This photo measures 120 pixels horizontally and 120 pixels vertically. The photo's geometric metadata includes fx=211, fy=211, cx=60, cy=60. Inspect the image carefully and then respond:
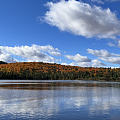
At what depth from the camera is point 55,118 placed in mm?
31641

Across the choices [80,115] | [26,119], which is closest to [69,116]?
[80,115]

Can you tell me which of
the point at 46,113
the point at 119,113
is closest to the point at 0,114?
the point at 46,113

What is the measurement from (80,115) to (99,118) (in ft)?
11.1

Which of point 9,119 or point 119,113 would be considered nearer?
point 9,119

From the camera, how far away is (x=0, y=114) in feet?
111

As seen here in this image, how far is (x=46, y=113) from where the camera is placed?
35.5 meters

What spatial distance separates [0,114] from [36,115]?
5.81 meters

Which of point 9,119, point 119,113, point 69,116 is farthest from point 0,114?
point 119,113

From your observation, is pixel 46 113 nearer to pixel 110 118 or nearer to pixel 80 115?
pixel 80 115

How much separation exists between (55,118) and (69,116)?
8.68 feet

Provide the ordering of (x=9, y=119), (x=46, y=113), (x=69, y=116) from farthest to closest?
(x=46, y=113)
(x=69, y=116)
(x=9, y=119)

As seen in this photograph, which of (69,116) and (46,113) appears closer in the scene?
(69,116)

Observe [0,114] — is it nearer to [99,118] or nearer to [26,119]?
[26,119]

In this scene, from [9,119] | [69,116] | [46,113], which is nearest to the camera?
[9,119]
